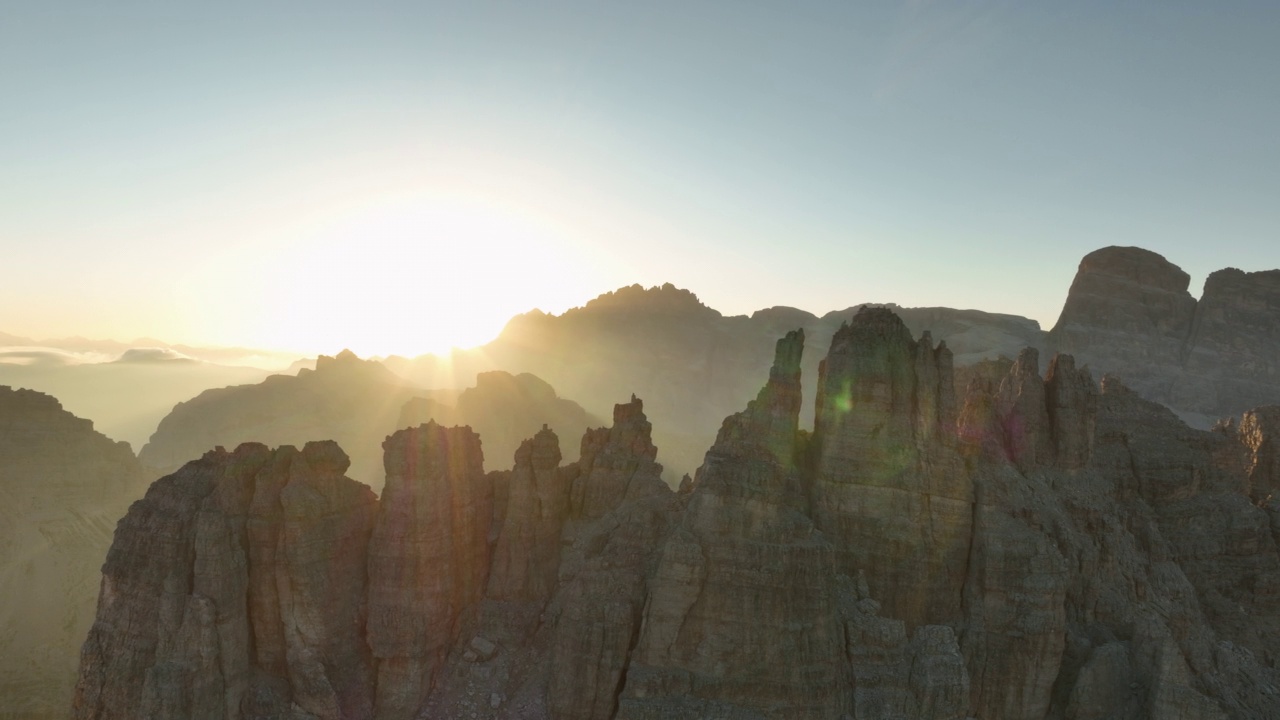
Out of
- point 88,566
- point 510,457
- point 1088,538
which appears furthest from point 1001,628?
point 510,457

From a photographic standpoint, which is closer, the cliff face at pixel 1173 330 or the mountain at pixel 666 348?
the cliff face at pixel 1173 330

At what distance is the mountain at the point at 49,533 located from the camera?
4341 cm

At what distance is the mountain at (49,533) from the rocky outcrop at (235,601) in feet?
75.5

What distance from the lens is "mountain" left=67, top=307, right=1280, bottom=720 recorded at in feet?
82.7

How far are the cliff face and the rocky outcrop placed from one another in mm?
119759

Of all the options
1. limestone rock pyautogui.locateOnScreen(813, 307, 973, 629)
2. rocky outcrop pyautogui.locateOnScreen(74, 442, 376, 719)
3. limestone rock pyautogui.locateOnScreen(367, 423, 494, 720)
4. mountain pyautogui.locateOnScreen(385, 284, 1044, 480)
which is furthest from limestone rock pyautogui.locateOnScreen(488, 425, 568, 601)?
mountain pyautogui.locateOnScreen(385, 284, 1044, 480)

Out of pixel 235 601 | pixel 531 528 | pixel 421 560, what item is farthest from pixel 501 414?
pixel 235 601

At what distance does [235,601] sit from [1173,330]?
14024cm

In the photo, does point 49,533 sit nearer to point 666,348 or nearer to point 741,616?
point 741,616

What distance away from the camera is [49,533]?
5369cm

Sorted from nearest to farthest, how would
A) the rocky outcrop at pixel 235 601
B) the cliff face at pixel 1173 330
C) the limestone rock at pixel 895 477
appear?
1. the rocky outcrop at pixel 235 601
2. the limestone rock at pixel 895 477
3. the cliff face at pixel 1173 330

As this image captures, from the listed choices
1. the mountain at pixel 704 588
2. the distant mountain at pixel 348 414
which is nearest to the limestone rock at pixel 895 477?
the mountain at pixel 704 588

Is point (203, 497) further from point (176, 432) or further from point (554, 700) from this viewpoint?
point (176, 432)

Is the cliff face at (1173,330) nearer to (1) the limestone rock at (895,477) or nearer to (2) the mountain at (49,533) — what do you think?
(1) the limestone rock at (895,477)
